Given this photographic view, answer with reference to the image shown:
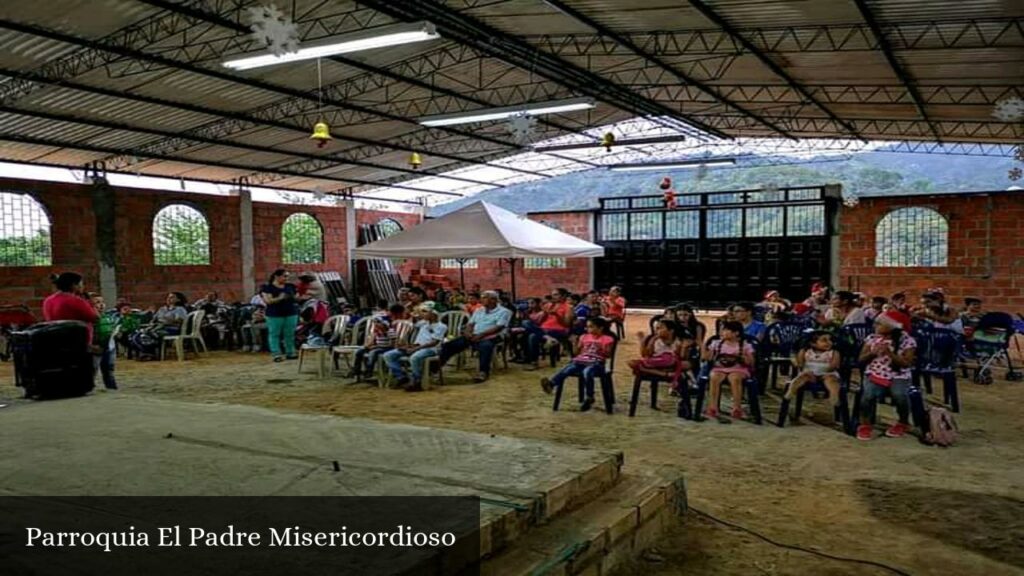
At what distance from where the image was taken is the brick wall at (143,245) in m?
12.8

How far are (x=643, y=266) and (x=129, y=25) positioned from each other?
1261cm

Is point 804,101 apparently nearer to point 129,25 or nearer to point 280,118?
point 280,118

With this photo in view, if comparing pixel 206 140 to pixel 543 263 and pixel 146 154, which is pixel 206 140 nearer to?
pixel 146 154

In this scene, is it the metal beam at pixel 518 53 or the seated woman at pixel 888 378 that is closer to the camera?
the seated woman at pixel 888 378

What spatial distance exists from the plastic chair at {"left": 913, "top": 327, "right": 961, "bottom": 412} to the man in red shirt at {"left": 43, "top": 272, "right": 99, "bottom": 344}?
21.9 feet

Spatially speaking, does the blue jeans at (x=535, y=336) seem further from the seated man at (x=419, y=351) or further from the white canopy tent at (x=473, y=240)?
the seated man at (x=419, y=351)

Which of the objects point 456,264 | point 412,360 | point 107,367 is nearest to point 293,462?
point 412,360

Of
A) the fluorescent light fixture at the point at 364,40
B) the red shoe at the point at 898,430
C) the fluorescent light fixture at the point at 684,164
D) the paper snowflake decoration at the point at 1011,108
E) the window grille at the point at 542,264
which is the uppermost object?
the fluorescent light fixture at the point at 684,164

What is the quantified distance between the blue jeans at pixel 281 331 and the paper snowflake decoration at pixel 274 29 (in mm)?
4300

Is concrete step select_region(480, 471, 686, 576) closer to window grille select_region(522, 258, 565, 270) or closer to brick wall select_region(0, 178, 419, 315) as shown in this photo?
brick wall select_region(0, 178, 419, 315)

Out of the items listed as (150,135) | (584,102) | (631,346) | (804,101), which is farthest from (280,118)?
(804,101)

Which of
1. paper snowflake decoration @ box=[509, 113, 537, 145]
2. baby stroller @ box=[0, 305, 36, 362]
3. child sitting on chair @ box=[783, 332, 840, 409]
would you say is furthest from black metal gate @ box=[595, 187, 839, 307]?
baby stroller @ box=[0, 305, 36, 362]

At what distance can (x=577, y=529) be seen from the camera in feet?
9.27

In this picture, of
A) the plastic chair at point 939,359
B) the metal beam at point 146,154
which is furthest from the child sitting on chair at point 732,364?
the metal beam at point 146,154
